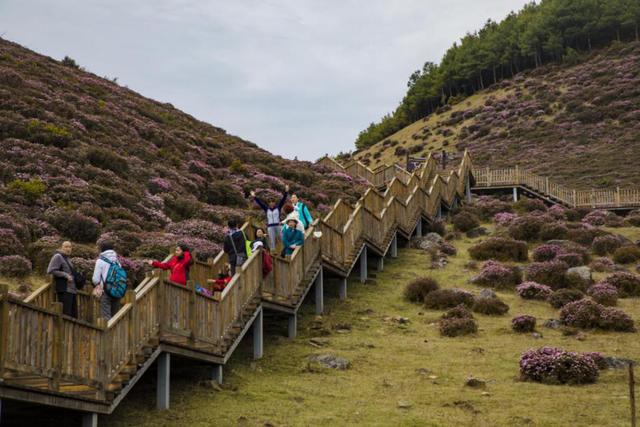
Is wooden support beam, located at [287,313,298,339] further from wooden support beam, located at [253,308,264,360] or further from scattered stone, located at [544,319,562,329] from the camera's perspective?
scattered stone, located at [544,319,562,329]

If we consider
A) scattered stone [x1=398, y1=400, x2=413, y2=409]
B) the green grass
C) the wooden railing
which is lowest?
scattered stone [x1=398, y1=400, x2=413, y2=409]

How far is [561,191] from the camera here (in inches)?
1629

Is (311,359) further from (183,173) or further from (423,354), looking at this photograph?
(183,173)

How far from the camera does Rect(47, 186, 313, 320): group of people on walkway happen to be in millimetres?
11523

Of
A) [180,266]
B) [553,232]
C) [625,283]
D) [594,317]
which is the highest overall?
[553,232]

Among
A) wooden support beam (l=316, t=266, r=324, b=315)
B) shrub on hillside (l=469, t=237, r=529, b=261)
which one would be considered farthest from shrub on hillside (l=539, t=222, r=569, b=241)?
wooden support beam (l=316, t=266, r=324, b=315)

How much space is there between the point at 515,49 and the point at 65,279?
103172 millimetres

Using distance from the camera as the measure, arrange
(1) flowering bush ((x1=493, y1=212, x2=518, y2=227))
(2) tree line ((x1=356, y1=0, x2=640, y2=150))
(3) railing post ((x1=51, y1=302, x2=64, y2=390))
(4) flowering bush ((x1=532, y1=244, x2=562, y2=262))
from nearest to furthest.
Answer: (3) railing post ((x1=51, y1=302, x2=64, y2=390))
(4) flowering bush ((x1=532, y1=244, x2=562, y2=262))
(1) flowering bush ((x1=493, y1=212, x2=518, y2=227))
(2) tree line ((x1=356, y1=0, x2=640, y2=150))

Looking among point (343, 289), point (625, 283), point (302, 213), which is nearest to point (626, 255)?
point (625, 283)

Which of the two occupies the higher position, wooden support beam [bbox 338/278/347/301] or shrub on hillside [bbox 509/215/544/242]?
shrub on hillside [bbox 509/215/544/242]

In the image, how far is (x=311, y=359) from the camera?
15.8m

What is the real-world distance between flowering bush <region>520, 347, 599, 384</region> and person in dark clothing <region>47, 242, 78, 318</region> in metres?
8.34

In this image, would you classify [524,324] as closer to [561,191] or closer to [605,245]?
[605,245]

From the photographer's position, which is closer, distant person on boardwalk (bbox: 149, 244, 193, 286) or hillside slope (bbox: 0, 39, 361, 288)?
distant person on boardwalk (bbox: 149, 244, 193, 286)
